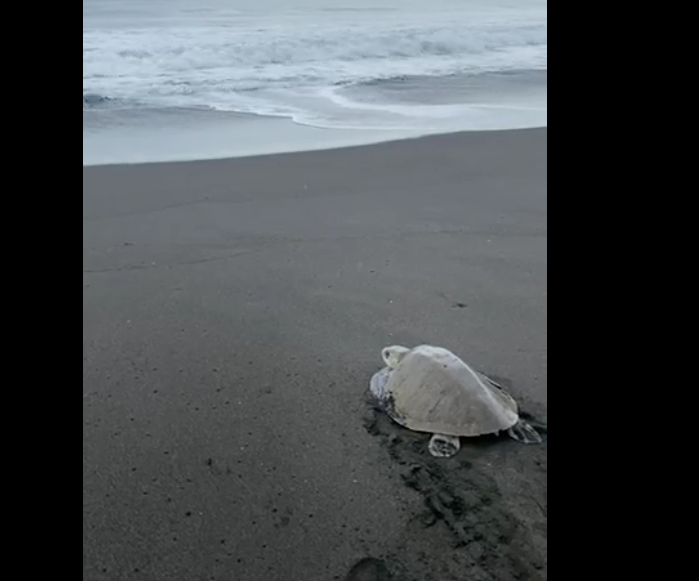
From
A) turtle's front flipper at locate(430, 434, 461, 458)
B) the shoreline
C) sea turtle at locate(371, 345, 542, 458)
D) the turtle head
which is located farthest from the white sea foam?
turtle's front flipper at locate(430, 434, 461, 458)

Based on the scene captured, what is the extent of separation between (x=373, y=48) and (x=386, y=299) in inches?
470

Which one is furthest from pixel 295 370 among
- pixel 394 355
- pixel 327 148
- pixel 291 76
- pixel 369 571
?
pixel 291 76

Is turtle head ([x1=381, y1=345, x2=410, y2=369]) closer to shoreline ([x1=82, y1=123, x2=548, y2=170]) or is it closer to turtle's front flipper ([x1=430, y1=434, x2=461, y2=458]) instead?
turtle's front flipper ([x1=430, y1=434, x2=461, y2=458])

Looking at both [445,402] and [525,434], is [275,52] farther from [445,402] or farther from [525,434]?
[525,434]

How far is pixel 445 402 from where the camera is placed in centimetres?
280

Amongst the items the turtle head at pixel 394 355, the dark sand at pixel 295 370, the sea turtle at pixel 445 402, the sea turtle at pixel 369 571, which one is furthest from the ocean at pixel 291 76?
the sea turtle at pixel 369 571

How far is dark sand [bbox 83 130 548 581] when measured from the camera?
2199 millimetres

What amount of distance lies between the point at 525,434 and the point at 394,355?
2.16 feet

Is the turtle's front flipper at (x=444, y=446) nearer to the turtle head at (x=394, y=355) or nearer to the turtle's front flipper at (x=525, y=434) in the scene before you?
the turtle's front flipper at (x=525, y=434)

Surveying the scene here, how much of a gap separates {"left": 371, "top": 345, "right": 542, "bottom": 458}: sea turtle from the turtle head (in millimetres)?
62

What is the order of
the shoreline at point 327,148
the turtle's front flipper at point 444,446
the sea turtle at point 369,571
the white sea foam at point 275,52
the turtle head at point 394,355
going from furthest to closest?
the white sea foam at point 275,52 → the shoreline at point 327,148 → the turtle head at point 394,355 → the turtle's front flipper at point 444,446 → the sea turtle at point 369,571

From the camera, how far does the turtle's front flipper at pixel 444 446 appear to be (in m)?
2.63
